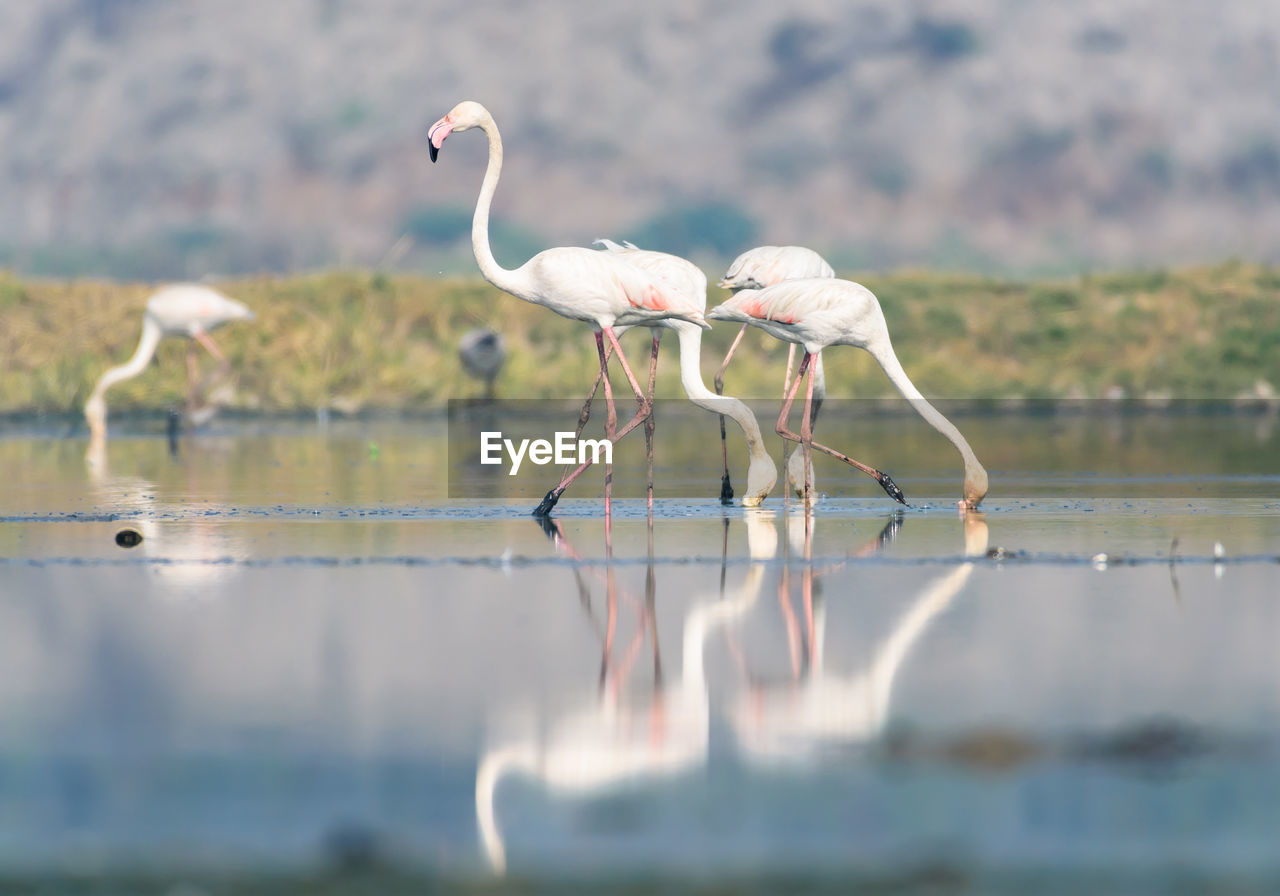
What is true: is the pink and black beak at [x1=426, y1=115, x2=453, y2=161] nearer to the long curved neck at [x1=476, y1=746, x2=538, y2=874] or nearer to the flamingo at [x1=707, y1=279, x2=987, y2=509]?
the flamingo at [x1=707, y1=279, x2=987, y2=509]

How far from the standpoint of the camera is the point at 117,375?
23.5 m

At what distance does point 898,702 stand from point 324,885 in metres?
2.41

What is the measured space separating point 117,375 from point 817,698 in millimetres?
19309

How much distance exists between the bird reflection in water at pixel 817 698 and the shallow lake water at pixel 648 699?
2 centimetres

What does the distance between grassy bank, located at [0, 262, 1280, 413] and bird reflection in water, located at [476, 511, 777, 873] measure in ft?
79.9

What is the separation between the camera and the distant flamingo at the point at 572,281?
497 inches

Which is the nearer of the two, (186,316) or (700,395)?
(700,395)

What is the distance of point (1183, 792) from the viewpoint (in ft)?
14.8

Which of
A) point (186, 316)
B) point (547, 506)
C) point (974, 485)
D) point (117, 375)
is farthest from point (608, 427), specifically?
point (186, 316)

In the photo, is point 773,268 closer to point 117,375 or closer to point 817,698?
point 817,698

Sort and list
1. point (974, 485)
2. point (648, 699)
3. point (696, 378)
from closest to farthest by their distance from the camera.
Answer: point (648, 699) < point (974, 485) < point (696, 378)

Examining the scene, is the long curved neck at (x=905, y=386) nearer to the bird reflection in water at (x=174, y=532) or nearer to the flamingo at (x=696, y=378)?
the flamingo at (x=696, y=378)

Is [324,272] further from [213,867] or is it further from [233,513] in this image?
[213,867]

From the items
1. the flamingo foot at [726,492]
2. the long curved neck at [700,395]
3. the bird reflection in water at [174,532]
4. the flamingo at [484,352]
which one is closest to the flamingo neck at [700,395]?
the long curved neck at [700,395]
